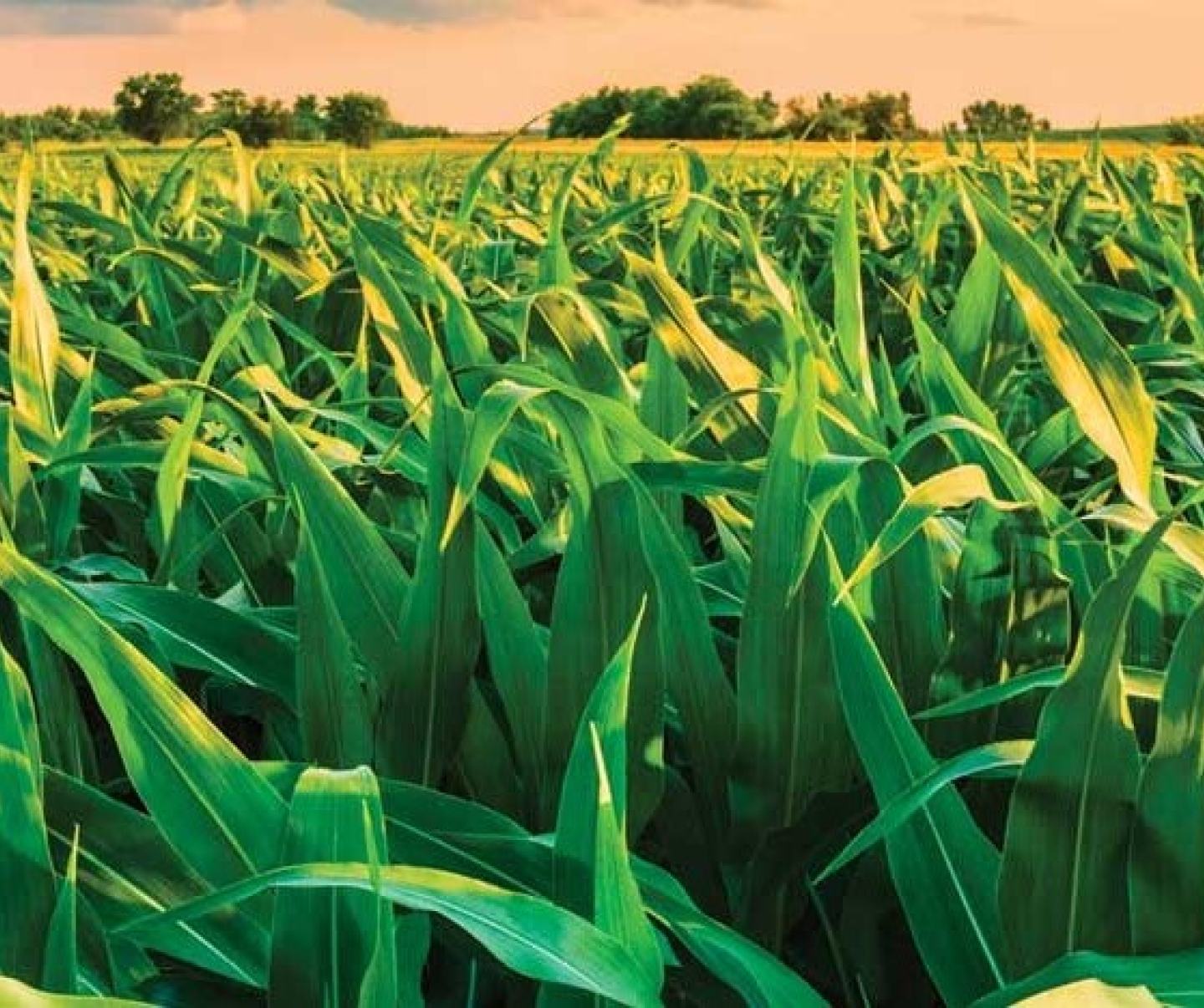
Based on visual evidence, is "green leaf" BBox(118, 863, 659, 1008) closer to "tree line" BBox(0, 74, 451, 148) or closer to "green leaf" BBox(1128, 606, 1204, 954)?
"green leaf" BBox(1128, 606, 1204, 954)

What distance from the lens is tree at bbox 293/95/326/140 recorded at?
3981 cm

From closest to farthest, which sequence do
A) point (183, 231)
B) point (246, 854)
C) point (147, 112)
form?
point (246, 854) < point (183, 231) < point (147, 112)

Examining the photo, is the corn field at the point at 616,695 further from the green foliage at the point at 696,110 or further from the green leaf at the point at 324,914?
the green foliage at the point at 696,110

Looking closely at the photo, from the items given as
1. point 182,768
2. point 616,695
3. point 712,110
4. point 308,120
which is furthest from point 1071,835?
point 308,120

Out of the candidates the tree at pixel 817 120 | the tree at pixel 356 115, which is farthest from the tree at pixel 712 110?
the tree at pixel 356 115

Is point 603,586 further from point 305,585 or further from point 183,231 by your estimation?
point 183,231

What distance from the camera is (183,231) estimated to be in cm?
234

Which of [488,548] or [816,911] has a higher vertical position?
[488,548]

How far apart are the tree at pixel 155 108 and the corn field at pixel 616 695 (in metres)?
45.6

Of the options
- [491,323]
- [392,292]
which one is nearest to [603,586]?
[392,292]

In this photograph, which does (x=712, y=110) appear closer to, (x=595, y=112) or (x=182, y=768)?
(x=595, y=112)

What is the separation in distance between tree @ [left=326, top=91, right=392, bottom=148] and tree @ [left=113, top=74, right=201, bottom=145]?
13.6 feet

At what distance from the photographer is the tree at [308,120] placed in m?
39.8

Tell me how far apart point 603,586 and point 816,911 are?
15 cm
